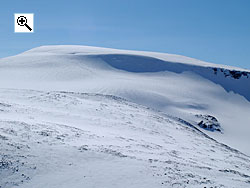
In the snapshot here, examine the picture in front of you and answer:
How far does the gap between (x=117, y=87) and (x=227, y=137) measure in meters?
13.2

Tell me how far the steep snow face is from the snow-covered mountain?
178 millimetres

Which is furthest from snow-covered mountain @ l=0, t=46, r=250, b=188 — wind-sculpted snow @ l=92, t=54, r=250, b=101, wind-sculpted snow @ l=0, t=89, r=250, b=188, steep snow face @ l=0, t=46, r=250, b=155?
wind-sculpted snow @ l=92, t=54, r=250, b=101

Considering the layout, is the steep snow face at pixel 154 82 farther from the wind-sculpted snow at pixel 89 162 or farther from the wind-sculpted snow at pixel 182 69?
the wind-sculpted snow at pixel 89 162

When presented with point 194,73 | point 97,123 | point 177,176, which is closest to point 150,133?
point 97,123

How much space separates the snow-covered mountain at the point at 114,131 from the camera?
321 inches

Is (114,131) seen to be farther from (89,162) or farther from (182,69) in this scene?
(182,69)

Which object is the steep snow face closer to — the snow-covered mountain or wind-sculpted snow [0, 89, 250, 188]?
the snow-covered mountain

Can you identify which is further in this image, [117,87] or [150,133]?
[117,87]

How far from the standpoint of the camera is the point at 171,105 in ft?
101

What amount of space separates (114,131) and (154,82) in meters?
27.4

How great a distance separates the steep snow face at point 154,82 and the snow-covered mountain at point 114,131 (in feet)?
0.59

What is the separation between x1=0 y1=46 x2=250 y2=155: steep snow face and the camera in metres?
30.1

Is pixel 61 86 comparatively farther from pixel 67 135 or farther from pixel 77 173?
pixel 77 173

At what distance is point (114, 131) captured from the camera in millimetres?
14320
